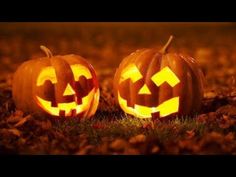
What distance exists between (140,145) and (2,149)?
1143 mm

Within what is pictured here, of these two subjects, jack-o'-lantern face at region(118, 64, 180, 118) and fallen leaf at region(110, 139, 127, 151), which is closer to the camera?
fallen leaf at region(110, 139, 127, 151)

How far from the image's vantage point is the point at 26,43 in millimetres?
12117

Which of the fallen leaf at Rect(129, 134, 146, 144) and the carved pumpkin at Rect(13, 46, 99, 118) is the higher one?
the carved pumpkin at Rect(13, 46, 99, 118)

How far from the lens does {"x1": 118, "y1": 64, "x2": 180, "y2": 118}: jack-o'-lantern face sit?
16.7ft

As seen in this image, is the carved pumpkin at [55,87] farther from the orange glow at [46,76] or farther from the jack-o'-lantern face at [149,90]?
the jack-o'-lantern face at [149,90]

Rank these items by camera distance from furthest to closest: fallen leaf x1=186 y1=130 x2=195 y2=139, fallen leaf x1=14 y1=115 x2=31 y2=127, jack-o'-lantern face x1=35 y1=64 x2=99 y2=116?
jack-o'-lantern face x1=35 y1=64 x2=99 y2=116 → fallen leaf x1=14 y1=115 x2=31 y2=127 → fallen leaf x1=186 y1=130 x2=195 y2=139

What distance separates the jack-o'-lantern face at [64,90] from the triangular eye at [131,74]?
1.12ft

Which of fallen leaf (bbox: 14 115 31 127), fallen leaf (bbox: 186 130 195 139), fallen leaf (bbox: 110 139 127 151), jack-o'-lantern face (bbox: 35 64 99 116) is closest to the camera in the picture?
fallen leaf (bbox: 110 139 127 151)

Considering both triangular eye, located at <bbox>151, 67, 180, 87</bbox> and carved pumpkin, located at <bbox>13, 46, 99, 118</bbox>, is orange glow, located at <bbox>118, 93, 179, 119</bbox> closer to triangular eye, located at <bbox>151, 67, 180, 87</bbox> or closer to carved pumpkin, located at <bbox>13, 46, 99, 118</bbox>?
triangular eye, located at <bbox>151, 67, 180, 87</bbox>

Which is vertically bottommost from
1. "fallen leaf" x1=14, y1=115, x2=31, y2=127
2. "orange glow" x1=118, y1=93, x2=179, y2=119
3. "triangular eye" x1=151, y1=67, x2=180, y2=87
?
"fallen leaf" x1=14, y1=115, x2=31, y2=127

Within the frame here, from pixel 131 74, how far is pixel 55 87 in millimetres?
748

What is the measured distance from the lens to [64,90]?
5.08 meters

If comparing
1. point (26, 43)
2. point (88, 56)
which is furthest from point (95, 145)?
point (26, 43)

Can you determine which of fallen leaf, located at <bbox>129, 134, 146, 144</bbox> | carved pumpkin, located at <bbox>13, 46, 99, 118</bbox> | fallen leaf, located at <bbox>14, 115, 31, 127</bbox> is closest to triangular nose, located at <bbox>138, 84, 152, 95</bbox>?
carved pumpkin, located at <bbox>13, 46, 99, 118</bbox>
